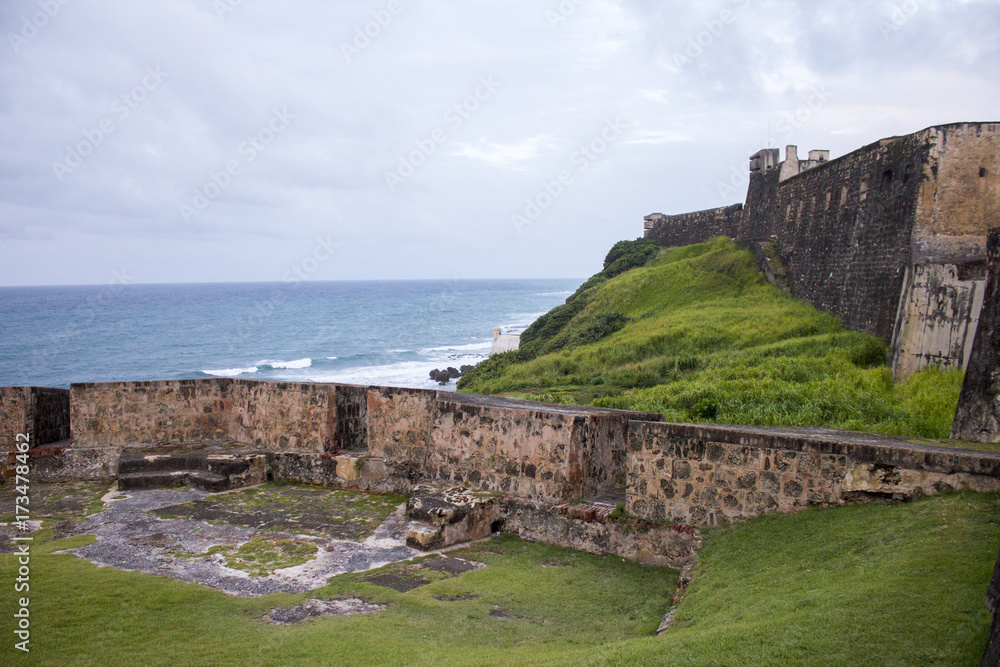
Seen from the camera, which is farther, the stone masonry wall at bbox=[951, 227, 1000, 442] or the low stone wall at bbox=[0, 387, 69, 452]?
the low stone wall at bbox=[0, 387, 69, 452]

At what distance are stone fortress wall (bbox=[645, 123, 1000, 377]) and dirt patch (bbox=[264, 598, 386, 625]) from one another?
420 inches

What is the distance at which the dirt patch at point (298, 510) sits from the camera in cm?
762

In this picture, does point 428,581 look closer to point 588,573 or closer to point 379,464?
point 588,573

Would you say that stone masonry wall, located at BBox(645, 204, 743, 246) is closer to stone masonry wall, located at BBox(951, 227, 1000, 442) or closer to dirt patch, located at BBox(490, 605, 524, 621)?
stone masonry wall, located at BBox(951, 227, 1000, 442)

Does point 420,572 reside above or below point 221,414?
below

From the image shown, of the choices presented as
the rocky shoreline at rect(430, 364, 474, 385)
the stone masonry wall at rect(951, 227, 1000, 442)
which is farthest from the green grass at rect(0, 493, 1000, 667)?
the rocky shoreline at rect(430, 364, 474, 385)

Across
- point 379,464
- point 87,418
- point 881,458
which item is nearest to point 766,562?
point 881,458

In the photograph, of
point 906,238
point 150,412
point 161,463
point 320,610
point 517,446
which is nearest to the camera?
point 320,610

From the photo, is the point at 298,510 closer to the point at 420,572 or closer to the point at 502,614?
the point at 420,572

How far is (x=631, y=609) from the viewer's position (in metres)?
5.68

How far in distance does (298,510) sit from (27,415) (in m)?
4.76

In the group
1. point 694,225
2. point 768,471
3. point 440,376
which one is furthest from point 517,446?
point 440,376

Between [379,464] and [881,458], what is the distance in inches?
218

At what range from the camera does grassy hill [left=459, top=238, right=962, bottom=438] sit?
12.5 meters
